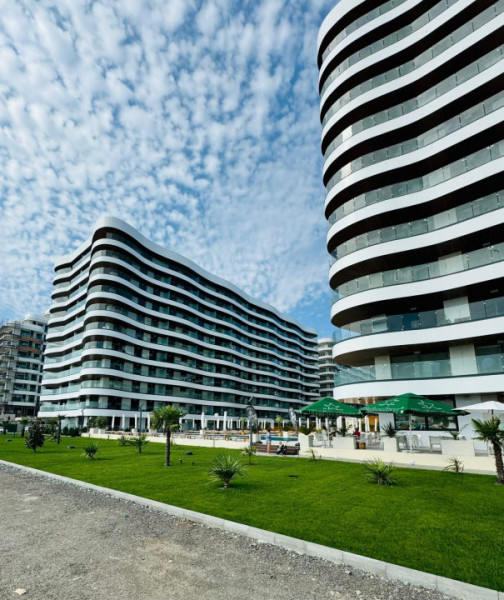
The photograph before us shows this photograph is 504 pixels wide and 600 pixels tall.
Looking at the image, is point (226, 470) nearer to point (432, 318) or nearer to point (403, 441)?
→ point (403, 441)

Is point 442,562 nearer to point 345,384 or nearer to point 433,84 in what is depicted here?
point 345,384

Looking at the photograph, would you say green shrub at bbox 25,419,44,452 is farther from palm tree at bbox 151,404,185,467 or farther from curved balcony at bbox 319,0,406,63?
curved balcony at bbox 319,0,406,63

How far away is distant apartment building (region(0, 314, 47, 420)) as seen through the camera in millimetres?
90312

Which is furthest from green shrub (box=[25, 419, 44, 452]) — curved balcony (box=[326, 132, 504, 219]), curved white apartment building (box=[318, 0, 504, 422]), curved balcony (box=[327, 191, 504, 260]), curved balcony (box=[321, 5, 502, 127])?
curved balcony (box=[321, 5, 502, 127])

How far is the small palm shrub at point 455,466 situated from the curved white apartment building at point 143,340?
32.2 metres

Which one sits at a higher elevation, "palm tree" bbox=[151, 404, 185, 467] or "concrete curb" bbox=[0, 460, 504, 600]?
"palm tree" bbox=[151, 404, 185, 467]

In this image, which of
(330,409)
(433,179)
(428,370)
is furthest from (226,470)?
(433,179)

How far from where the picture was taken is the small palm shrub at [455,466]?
16.1m

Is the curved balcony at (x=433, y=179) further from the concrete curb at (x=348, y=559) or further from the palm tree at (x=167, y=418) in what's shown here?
the concrete curb at (x=348, y=559)

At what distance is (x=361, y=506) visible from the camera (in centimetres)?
1020

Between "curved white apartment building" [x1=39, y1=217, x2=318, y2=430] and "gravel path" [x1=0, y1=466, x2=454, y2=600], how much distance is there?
37.9 m

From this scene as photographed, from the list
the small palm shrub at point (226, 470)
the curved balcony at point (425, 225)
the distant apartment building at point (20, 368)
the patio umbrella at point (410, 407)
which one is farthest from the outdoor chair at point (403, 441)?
the distant apartment building at point (20, 368)

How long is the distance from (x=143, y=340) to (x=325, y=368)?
7506 cm

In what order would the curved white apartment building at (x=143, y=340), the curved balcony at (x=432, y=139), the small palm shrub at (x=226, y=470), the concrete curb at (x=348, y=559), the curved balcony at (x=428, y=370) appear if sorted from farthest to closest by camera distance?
the curved white apartment building at (x=143, y=340), the curved balcony at (x=432, y=139), the curved balcony at (x=428, y=370), the small palm shrub at (x=226, y=470), the concrete curb at (x=348, y=559)
